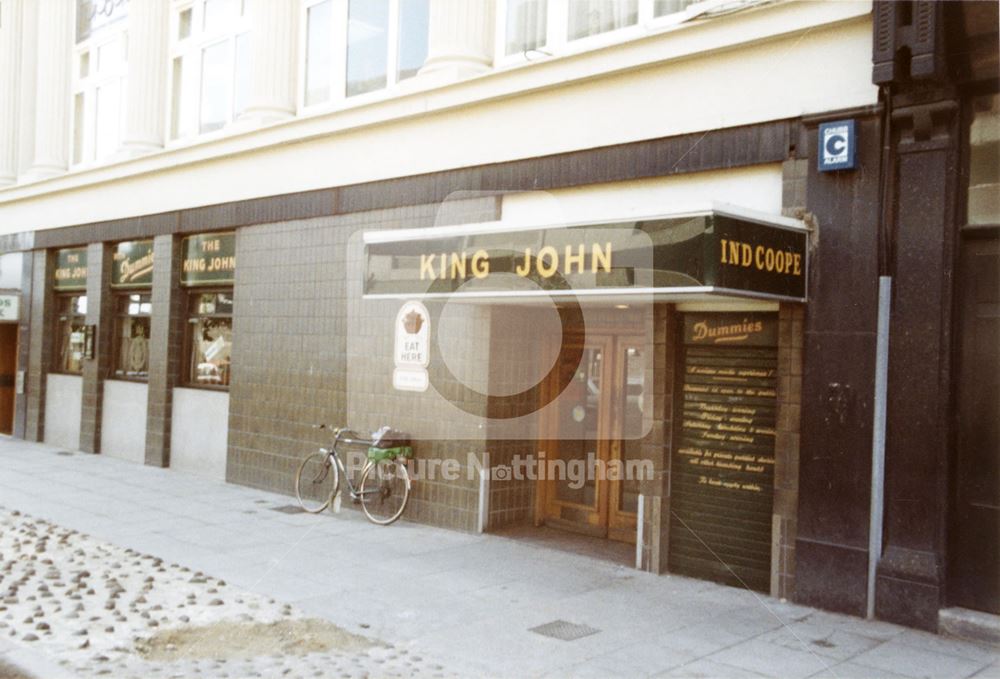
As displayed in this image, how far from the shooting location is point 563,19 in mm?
10195

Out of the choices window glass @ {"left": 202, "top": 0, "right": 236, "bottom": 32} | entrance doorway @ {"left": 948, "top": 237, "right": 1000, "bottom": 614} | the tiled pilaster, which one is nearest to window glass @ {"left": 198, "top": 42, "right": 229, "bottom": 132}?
window glass @ {"left": 202, "top": 0, "right": 236, "bottom": 32}

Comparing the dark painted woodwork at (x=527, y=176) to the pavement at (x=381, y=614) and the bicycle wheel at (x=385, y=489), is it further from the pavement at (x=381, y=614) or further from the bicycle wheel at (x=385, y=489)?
the pavement at (x=381, y=614)

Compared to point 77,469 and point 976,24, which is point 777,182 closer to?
point 976,24

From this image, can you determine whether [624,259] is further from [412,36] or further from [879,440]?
[412,36]

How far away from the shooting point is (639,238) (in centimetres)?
696

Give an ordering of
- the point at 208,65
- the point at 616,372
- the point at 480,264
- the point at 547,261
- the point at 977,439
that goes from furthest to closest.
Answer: the point at 208,65 → the point at 616,372 → the point at 480,264 → the point at 547,261 → the point at 977,439

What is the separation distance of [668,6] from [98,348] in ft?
40.3

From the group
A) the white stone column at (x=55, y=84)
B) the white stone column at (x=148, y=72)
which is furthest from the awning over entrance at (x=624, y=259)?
the white stone column at (x=55, y=84)

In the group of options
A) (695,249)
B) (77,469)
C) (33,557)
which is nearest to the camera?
(695,249)

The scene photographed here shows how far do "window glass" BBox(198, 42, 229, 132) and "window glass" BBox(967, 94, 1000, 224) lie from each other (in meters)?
11.4

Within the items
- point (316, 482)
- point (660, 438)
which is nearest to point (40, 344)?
point (316, 482)

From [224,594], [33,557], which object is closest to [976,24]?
[224,594]

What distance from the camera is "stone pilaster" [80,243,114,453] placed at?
55.1ft

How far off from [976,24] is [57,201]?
16.8m
